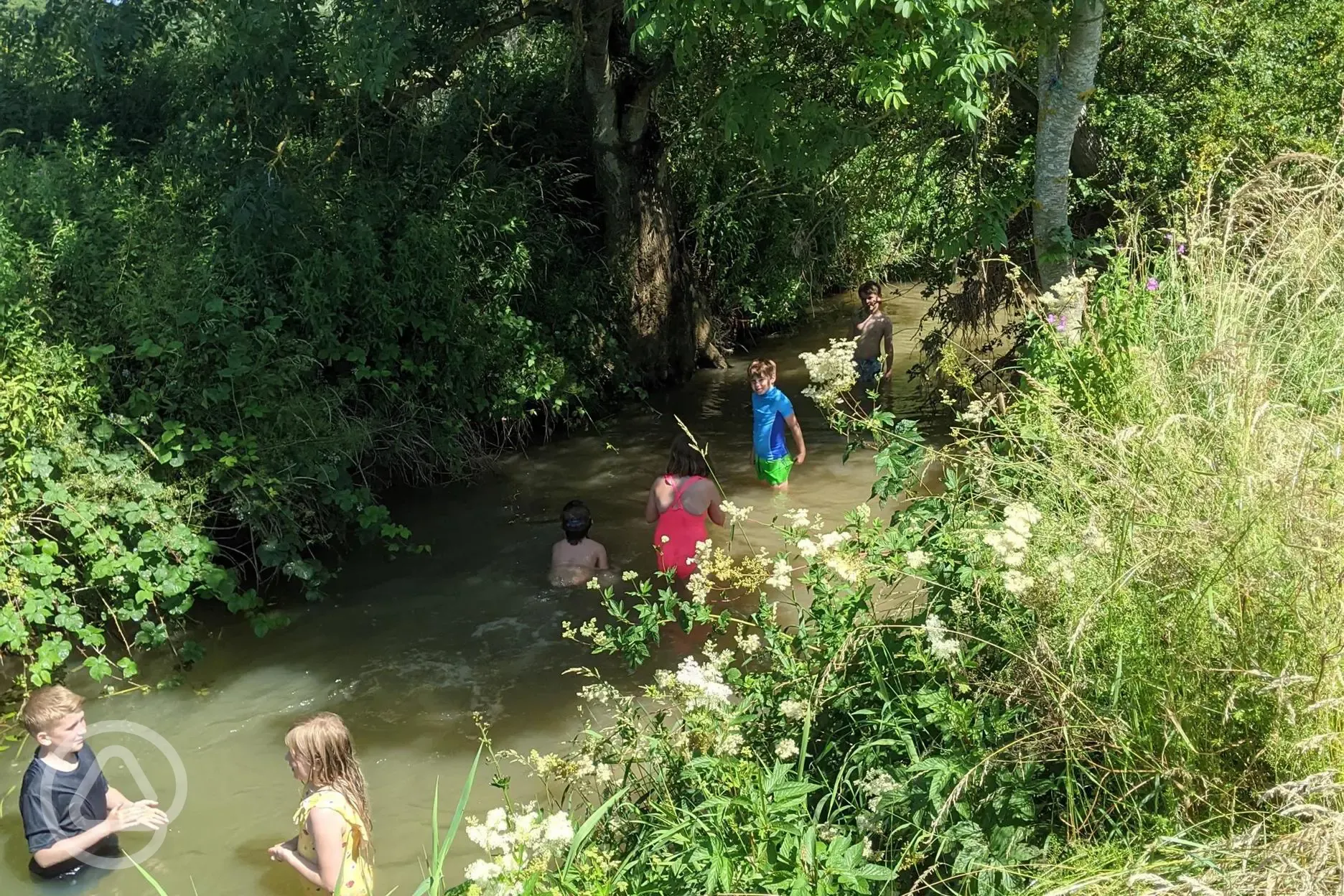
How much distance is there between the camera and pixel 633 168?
37.9 feet

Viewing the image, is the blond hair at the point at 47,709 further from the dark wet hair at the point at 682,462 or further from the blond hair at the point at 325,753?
the dark wet hair at the point at 682,462

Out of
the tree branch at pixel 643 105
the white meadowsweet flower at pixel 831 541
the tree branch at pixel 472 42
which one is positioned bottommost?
the white meadowsweet flower at pixel 831 541

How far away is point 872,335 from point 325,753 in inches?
278

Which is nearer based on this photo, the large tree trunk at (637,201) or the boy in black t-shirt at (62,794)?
the boy in black t-shirt at (62,794)

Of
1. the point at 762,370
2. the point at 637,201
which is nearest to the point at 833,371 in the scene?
the point at 762,370

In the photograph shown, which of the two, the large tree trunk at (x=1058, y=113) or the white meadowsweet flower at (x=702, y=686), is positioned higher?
the large tree trunk at (x=1058, y=113)

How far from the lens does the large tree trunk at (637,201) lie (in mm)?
10922

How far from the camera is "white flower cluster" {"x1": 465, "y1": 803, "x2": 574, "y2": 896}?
2.80 meters

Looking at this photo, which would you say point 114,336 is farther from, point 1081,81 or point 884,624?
point 1081,81

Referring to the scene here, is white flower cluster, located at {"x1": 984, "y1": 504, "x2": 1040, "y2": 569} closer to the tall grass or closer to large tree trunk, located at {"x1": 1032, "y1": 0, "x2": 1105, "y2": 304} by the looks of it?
the tall grass

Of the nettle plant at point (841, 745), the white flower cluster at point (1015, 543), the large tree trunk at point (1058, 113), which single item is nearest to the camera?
the nettle plant at point (841, 745)
